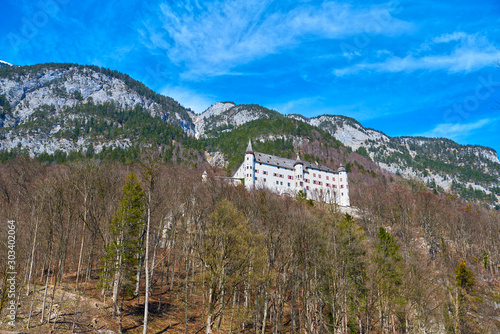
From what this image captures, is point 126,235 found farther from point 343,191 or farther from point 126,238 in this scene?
point 343,191

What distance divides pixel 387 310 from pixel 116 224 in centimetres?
3019

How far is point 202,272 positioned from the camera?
2895 cm

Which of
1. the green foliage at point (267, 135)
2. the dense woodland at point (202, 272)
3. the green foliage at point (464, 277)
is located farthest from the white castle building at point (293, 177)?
the dense woodland at point (202, 272)

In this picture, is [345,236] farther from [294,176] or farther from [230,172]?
[230,172]

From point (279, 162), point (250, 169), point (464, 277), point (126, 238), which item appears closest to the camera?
point (126, 238)

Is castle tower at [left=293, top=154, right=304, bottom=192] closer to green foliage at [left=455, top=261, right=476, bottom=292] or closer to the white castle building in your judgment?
the white castle building

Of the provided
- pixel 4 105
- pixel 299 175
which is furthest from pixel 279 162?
pixel 4 105

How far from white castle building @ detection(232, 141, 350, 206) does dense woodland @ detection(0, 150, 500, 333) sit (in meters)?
46.2

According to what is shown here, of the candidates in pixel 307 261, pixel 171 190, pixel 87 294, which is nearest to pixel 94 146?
pixel 171 190

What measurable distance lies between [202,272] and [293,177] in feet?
255

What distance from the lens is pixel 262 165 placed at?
9931 centimetres

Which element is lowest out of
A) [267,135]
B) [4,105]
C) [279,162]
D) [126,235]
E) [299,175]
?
[126,235]

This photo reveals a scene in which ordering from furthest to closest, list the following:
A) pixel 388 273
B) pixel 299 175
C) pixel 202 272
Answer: pixel 299 175 → pixel 388 273 → pixel 202 272

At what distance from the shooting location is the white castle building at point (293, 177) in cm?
9719
